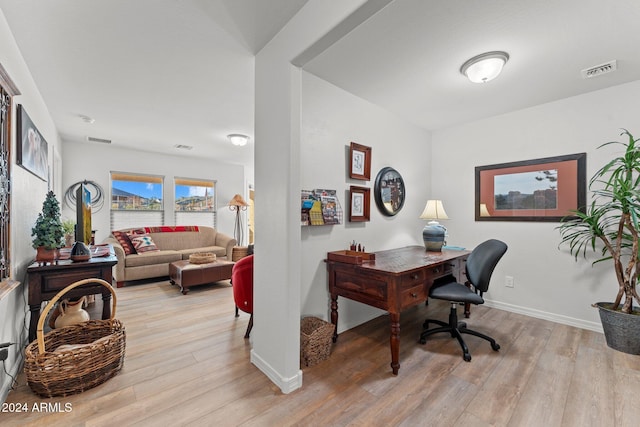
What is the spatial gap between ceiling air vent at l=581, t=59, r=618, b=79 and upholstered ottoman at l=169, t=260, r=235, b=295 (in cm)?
467

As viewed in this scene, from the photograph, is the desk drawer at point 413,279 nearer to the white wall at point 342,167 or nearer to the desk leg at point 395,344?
the desk leg at point 395,344

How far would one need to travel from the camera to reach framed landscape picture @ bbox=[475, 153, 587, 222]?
2.81m

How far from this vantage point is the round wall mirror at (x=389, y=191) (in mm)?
3006

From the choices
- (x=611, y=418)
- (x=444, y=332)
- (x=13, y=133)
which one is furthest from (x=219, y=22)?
(x=611, y=418)

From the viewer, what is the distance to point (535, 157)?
3055mm

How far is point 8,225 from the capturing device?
5.86 ft

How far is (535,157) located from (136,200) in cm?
652

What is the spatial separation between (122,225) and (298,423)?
5.40 meters

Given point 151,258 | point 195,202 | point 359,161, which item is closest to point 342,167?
point 359,161

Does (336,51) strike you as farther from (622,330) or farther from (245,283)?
(622,330)

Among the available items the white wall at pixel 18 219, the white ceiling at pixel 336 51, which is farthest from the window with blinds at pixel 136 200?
the white wall at pixel 18 219

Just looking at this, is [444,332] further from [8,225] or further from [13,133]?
[13,133]

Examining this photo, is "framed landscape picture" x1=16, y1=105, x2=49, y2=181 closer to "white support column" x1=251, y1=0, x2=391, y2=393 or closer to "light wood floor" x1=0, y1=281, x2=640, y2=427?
"light wood floor" x1=0, y1=281, x2=640, y2=427

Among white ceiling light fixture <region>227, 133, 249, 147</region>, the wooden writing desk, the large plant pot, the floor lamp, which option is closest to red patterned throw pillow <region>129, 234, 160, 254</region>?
the floor lamp
